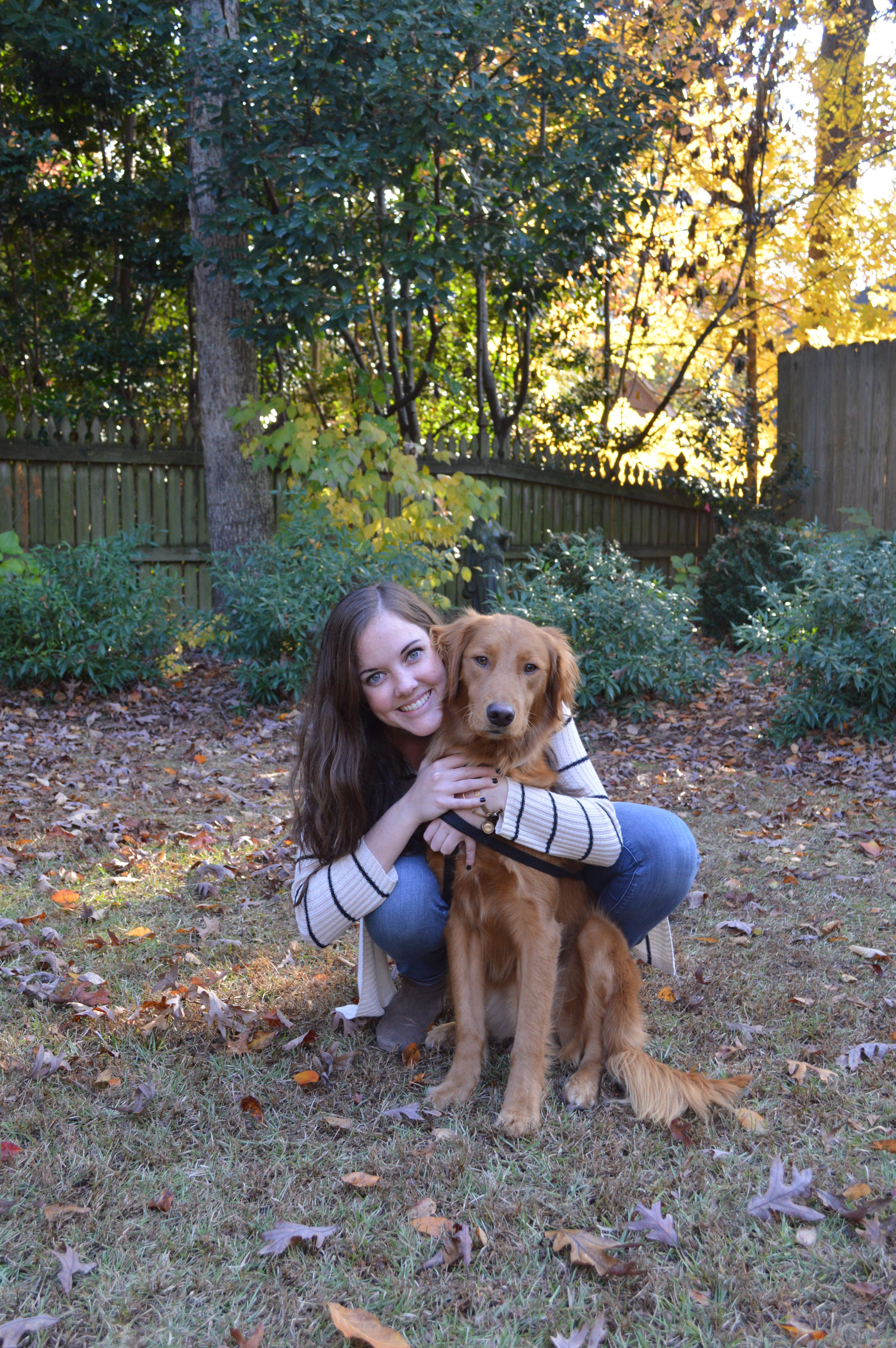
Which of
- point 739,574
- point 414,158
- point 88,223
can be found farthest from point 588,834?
point 88,223

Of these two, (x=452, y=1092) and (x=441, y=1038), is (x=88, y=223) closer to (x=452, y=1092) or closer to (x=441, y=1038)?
(x=441, y=1038)

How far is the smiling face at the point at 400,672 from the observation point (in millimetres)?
2643

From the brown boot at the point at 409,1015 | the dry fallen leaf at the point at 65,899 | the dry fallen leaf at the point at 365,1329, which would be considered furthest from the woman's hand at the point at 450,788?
the dry fallen leaf at the point at 65,899

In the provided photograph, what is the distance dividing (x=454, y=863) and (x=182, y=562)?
23.9 feet

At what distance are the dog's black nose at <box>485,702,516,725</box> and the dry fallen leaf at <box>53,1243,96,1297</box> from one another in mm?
1407

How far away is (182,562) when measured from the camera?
9344 millimetres

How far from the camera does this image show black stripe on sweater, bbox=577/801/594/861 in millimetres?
2607

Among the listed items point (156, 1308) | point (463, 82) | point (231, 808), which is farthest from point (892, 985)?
point (463, 82)

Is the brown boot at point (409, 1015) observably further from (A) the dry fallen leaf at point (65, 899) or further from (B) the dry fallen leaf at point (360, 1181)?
(A) the dry fallen leaf at point (65, 899)

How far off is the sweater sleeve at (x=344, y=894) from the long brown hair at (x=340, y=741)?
48 millimetres

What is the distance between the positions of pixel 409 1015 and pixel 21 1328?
1348 millimetres

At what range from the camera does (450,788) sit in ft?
8.48

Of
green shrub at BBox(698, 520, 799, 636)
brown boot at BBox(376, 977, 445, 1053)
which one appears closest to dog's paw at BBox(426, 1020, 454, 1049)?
brown boot at BBox(376, 977, 445, 1053)

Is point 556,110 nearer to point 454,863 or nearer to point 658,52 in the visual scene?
point 658,52
